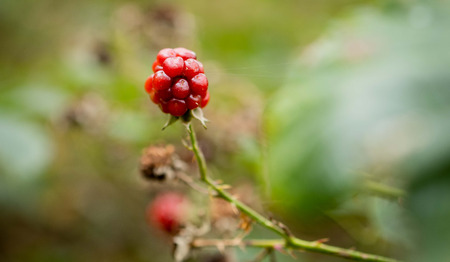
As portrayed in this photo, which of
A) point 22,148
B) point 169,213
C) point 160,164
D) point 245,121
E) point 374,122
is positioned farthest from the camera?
point 22,148

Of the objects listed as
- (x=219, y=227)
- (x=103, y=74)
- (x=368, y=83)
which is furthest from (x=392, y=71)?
(x=103, y=74)

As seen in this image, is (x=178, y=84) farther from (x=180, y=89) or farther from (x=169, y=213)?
(x=169, y=213)

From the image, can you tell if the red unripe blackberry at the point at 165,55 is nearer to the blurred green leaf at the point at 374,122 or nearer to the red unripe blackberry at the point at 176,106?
the red unripe blackberry at the point at 176,106

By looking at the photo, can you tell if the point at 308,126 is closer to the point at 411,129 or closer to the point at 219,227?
the point at 411,129

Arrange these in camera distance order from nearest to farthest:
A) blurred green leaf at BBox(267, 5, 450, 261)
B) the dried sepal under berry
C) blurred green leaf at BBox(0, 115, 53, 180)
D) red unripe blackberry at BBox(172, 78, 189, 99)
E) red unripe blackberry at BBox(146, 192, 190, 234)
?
blurred green leaf at BBox(267, 5, 450, 261) < red unripe blackberry at BBox(172, 78, 189, 99) < the dried sepal under berry < red unripe blackberry at BBox(146, 192, 190, 234) < blurred green leaf at BBox(0, 115, 53, 180)

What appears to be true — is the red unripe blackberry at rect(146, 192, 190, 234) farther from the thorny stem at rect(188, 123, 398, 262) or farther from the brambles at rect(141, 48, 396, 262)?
the thorny stem at rect(188, 123, 398, 262)

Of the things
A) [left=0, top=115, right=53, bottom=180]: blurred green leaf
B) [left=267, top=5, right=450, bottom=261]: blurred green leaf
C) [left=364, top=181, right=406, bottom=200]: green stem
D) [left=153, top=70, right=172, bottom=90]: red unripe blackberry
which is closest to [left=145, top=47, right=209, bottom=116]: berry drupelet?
[left=153, top=70, right=172, bottom=90]: red unripe blackberry

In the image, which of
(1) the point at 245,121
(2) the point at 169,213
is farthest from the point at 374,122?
(1) the point at 245,121
